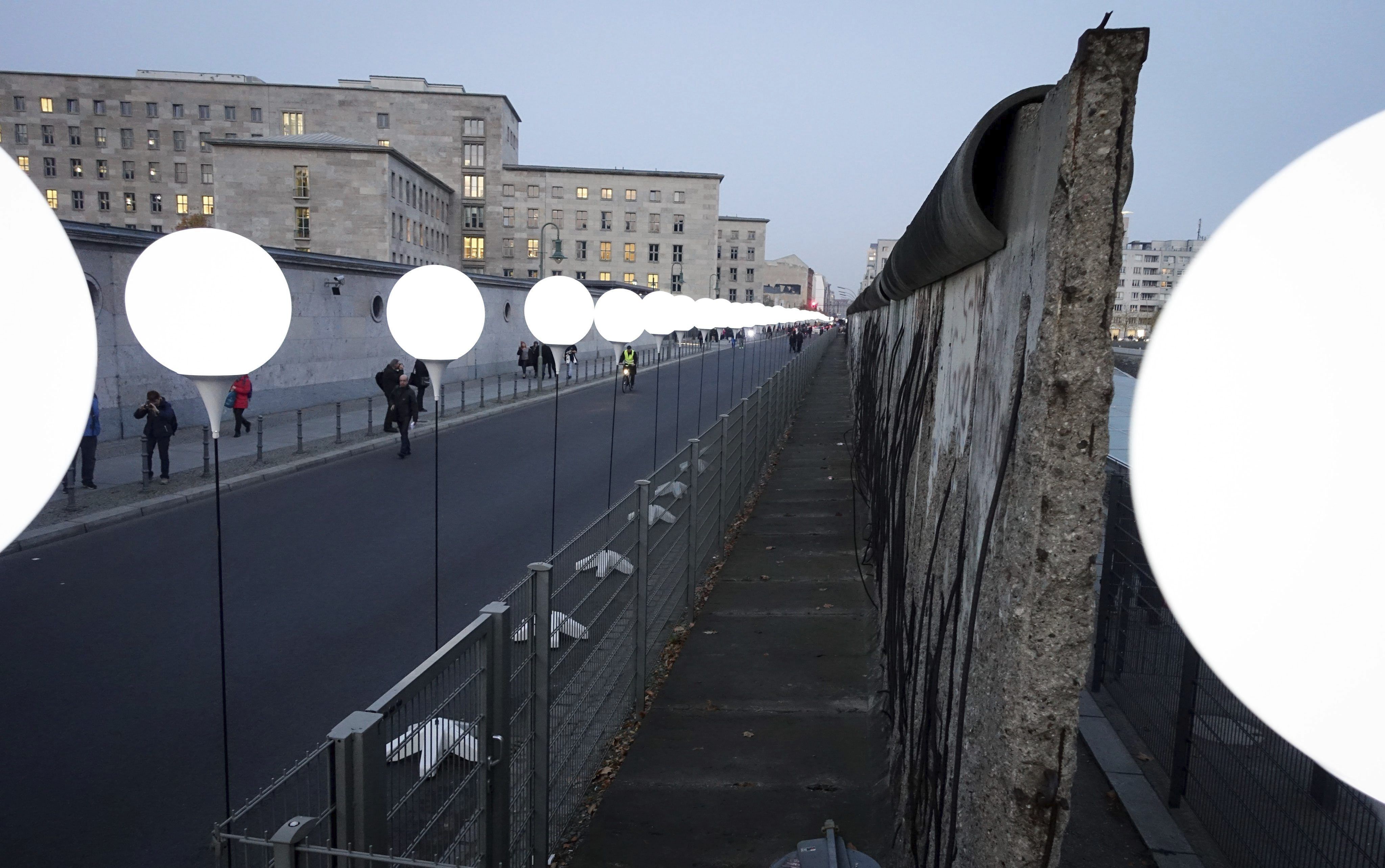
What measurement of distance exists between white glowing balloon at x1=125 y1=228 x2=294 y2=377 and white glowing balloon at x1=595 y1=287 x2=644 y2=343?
20.6 feet

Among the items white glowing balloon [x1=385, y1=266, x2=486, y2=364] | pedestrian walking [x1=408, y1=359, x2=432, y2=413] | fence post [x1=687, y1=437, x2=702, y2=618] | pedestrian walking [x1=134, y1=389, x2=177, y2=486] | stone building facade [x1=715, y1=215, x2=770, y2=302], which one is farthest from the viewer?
stone building facade [x1=715, y1=215, x2=770, y2=302]

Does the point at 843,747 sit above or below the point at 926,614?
below

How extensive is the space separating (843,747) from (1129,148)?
4549 millimetres

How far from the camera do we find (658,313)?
12.8 metres

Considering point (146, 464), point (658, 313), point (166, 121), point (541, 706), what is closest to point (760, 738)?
point (541, 706)

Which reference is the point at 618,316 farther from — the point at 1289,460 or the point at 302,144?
the point at 302,144

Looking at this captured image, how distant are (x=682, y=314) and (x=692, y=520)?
21.9ft

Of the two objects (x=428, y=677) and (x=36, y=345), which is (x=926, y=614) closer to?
(x=428, y=677)

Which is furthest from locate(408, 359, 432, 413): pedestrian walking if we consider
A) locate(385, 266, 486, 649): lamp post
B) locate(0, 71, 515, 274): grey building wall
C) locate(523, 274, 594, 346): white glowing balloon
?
locate(0, 71, 515, 274): grey building wall

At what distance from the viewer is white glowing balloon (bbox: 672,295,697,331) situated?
13906 millimetres

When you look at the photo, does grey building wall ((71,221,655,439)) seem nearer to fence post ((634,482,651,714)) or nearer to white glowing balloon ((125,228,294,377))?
fence post ((634,482,651,714))

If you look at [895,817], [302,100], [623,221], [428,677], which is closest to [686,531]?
[895,817]

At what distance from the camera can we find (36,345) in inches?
51.3

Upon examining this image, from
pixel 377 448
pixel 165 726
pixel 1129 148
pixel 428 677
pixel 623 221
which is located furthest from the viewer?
pixel 623 221
